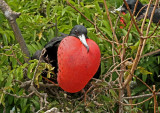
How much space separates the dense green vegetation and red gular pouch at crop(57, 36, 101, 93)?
0.09 meters

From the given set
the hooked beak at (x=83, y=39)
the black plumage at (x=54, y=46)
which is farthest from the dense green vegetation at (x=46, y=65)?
the hooked beak at (x=83, y=39)

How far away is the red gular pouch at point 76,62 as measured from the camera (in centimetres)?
151

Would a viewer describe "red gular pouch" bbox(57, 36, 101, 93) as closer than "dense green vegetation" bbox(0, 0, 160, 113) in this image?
Yes

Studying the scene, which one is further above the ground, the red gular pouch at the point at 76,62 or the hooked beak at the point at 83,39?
the hooked beak at the point at 83,39

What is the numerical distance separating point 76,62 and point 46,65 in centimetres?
11

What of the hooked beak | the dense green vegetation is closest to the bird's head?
the hooked beak

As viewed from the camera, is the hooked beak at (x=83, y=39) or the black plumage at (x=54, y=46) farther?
the black plumage at (x=54, y=46)

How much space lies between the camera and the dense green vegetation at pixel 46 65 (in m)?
1.67

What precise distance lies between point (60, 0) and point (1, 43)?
0.63 metres

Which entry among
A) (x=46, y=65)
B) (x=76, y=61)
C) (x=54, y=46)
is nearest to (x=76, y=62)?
(x=76, y=61)

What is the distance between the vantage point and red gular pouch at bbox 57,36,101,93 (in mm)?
1515

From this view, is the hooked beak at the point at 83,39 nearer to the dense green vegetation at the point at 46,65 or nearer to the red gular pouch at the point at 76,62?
the red gular pouch at the point at 76,62

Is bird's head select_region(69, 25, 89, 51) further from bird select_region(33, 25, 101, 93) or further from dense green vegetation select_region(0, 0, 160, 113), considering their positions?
dense green vegetation select_region(0, 0, 160, 113)

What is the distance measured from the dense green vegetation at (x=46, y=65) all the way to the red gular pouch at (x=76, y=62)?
0.09m
